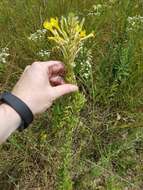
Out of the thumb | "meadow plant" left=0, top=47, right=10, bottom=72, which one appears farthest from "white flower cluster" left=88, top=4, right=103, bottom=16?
the thumb

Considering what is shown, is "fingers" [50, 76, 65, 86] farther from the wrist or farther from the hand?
the wrist

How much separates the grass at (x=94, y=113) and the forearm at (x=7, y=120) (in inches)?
27.8

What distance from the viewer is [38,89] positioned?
81.4 inches

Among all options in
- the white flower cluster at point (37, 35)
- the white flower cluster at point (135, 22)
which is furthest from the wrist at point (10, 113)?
the white flower cluster at point (135, 22)

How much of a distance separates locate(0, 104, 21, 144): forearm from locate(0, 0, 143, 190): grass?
71 centimetres

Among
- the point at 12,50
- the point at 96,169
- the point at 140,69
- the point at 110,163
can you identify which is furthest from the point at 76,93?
the point at 12,50

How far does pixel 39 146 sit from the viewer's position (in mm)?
3047

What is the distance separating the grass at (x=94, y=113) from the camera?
298 centimetres

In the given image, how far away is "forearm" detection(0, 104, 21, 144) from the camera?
6.54 feet

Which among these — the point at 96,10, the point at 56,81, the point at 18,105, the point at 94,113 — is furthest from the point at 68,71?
the point at 96,10

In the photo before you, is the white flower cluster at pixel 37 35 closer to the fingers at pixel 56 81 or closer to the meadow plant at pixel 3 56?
the meadow plant at pixel 3 56

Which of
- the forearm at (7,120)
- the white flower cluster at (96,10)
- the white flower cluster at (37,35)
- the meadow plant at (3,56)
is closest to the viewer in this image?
the forearm at (7,120)

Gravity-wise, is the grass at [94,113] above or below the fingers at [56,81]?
below

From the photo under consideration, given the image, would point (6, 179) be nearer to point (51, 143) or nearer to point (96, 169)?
point (51, 143)
